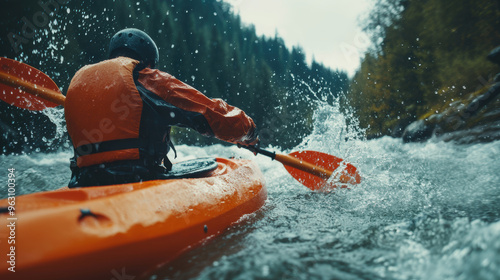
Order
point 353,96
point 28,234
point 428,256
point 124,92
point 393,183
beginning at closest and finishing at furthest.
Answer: point 28,234, point 428,256, point 124,92, point 393,183, point 353,96

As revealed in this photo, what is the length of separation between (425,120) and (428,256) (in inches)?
376

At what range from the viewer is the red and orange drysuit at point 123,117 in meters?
1.70

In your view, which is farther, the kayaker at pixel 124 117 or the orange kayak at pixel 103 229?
the kayaker at pixel 124 117

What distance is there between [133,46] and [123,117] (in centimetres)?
77

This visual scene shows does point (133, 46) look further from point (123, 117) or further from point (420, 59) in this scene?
point (420, 59)

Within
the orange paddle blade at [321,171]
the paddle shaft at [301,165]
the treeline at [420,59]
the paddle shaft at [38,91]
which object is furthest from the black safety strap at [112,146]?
the treeline at [420,59]

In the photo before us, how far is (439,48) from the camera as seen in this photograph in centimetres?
1210

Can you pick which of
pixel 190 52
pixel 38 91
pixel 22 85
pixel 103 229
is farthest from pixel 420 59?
pixel 190 52

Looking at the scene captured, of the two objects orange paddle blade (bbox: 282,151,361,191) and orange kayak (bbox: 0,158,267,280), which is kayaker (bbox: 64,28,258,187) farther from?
orange paddle blade (bbox: 282,151,361,191)

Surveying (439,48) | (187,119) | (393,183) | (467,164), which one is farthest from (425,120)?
(187,119)

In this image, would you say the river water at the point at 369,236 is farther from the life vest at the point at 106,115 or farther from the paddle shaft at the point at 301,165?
the life vest at the point at 106,115

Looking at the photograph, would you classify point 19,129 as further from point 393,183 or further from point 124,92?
point 393,183

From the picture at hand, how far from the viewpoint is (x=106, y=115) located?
5.52 ft

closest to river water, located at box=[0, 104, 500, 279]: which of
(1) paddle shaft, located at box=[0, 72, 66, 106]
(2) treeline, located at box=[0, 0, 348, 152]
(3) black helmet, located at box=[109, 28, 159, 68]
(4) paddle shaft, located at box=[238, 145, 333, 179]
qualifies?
(4) paddle shaft, located at box=[238, 145, 333, 179]
